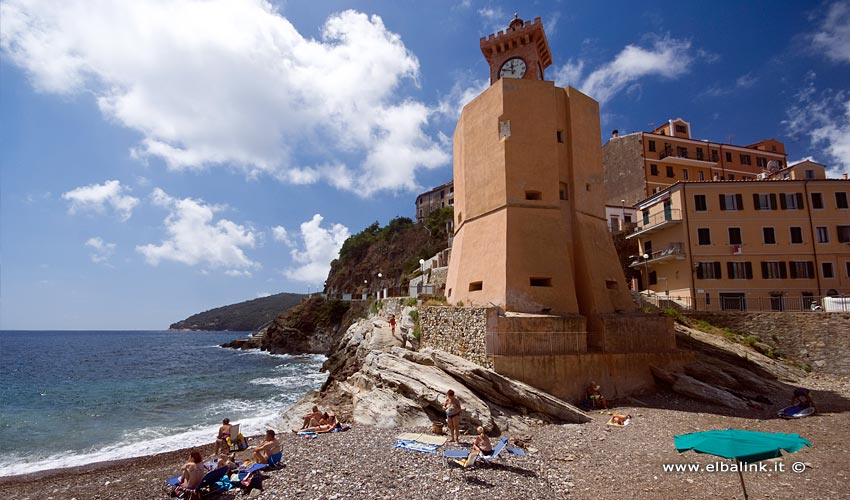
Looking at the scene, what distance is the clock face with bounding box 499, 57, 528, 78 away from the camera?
22.4 metres

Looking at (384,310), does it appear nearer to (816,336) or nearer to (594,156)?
(594,156)

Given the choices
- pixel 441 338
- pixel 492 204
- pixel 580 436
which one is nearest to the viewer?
pixel 580 436

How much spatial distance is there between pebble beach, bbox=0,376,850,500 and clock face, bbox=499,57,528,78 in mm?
16283

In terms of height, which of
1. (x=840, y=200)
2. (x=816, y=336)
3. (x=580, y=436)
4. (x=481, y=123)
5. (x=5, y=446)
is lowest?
(x=5, y=446)

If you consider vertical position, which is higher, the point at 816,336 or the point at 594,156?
the point at 594,156

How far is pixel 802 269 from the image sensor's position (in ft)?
86.7

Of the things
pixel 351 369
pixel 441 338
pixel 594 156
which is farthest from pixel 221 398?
pixel 594 156

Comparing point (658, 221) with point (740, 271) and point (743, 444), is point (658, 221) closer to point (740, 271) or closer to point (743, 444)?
point (740, 271)

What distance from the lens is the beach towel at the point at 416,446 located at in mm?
11453

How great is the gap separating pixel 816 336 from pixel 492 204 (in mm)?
17566

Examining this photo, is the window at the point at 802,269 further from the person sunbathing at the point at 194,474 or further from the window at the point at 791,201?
the person sunbathing at the point at 194,474

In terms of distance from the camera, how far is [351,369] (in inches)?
940

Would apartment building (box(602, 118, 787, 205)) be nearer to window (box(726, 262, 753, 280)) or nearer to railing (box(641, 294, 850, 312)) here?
window (box(726, 262, 753, 280))

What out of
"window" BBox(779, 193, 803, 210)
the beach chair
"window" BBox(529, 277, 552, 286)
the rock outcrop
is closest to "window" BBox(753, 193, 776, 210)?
Result: "window" BBox(779, 193, 803, 210)
